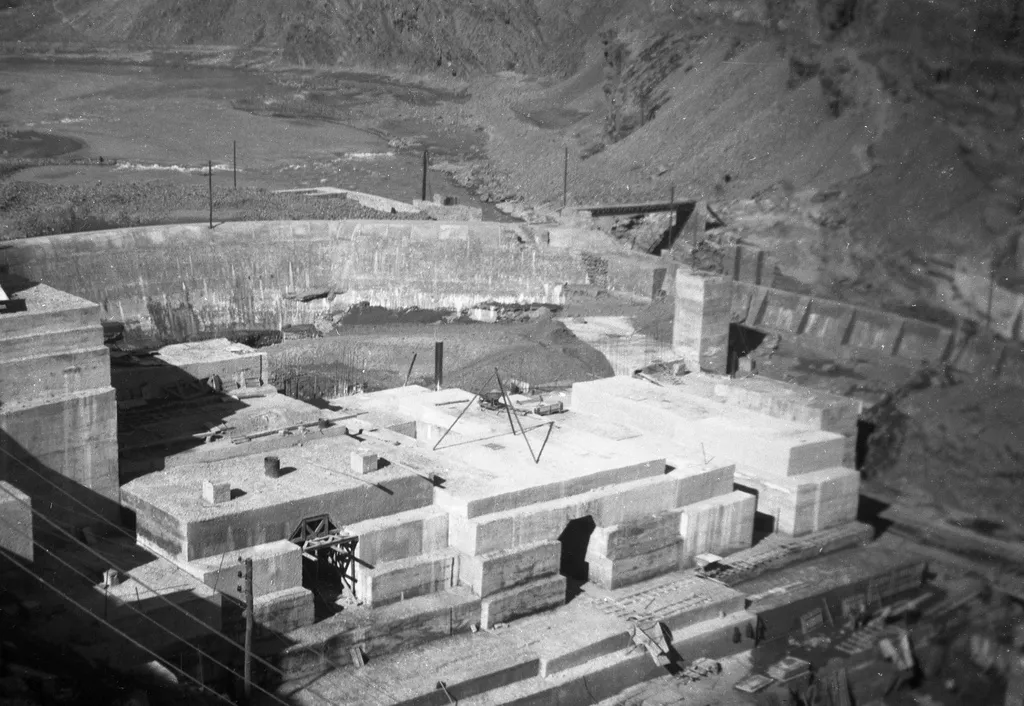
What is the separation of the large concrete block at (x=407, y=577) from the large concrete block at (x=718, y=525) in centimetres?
575

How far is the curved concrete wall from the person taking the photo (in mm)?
50344

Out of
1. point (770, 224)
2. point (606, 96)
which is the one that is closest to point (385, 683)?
point (770, 224)

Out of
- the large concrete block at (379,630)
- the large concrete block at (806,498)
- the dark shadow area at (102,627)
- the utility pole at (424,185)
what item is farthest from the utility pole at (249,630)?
the utility pole at (424,185)

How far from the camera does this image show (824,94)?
4612 cm

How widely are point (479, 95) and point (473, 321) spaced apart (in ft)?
160

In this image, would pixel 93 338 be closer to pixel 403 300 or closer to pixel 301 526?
pixel 301 526

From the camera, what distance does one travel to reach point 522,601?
1114 inches

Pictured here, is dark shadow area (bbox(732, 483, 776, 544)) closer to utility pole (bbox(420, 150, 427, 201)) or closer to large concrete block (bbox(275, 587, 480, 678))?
large concrete block (bbox(275, 587, 480, 678))

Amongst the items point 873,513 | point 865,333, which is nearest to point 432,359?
point 865,333

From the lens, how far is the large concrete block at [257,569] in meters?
25.9

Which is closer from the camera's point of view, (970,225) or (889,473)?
(970,225)

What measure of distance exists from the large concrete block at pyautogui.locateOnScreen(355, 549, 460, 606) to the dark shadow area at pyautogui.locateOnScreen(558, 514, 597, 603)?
308 cm

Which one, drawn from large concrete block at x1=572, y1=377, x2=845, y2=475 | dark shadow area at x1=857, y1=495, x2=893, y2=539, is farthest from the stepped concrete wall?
dark shadow area at x1=857, y1=495, x2=893, y2=539

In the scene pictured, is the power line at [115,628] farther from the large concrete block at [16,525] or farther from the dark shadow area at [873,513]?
the dark shadow area at [873,513]
